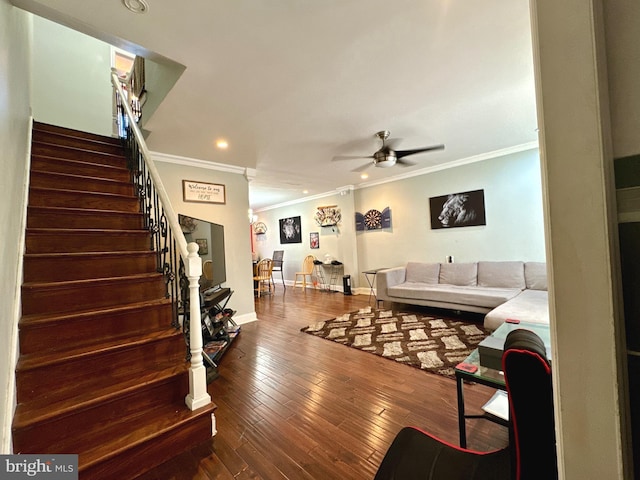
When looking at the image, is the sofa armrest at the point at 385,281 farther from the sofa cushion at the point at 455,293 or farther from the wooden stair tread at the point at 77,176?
the wooden stair tread at the point at 77,176

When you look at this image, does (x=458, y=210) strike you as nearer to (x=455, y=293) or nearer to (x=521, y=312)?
(x=455, y=293)

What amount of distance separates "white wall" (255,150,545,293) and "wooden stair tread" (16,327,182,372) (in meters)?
4.55

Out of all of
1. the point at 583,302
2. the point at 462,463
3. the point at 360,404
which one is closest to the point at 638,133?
the point at 583,302

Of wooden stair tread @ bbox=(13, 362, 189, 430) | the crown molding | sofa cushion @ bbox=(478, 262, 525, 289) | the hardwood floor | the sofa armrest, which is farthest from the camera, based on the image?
the sofa armrest

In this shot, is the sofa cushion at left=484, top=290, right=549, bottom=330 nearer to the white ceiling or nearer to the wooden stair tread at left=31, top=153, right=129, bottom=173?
the white ceiling

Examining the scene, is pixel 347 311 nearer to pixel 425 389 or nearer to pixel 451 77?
pixel 425 389

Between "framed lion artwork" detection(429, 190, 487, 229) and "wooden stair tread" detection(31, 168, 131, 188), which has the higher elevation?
"wooden stair tread" detection(31, 168, 131, 188)

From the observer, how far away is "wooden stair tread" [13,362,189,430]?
1286mm

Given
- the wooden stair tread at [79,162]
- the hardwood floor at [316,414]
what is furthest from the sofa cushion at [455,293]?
the wooden stair tread at [79,162]

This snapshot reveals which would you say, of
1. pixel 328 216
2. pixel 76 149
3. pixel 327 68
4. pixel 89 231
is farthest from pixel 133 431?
pixel 328 216

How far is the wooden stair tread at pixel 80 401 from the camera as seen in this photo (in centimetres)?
129

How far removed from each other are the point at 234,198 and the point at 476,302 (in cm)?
396

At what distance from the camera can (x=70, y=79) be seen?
368cm

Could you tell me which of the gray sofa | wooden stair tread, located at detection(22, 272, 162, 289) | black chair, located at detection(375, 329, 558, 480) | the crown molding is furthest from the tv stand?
the gray sofa
